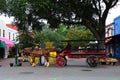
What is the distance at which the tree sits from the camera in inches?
1153

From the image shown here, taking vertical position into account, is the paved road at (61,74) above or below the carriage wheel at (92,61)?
below

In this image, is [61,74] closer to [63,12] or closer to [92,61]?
[92,61]

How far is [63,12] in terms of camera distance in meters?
32.4

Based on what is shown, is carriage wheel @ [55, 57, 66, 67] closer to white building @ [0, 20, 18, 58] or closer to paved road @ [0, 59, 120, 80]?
paved road @ [0, 59, 120, 80]

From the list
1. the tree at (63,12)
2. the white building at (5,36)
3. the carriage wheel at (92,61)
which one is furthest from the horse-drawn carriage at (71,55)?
the white building at (5,36)

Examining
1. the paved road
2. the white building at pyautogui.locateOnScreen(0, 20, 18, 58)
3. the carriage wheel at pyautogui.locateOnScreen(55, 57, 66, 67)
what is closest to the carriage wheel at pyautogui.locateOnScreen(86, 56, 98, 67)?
the carriage wheel at pyautogui.locateOnScreen(55, 57, 66, 67)

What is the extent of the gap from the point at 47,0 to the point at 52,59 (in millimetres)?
4804

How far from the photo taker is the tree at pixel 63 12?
1153 inches

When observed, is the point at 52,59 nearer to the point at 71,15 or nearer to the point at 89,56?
the point at 89,56

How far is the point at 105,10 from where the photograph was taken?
33062mm

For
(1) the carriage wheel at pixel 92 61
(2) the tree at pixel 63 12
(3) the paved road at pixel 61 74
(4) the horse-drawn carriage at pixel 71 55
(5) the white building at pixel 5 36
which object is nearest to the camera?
(3) the paved road at pixel 61 74

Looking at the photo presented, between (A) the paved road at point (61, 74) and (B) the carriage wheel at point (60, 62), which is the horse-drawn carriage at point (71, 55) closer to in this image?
(B) the carriage wheel at point (60, 62)

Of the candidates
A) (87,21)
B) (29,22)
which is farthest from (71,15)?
(29,22)

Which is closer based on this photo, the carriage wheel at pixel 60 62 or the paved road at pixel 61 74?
the paved road at pixel 61 74
